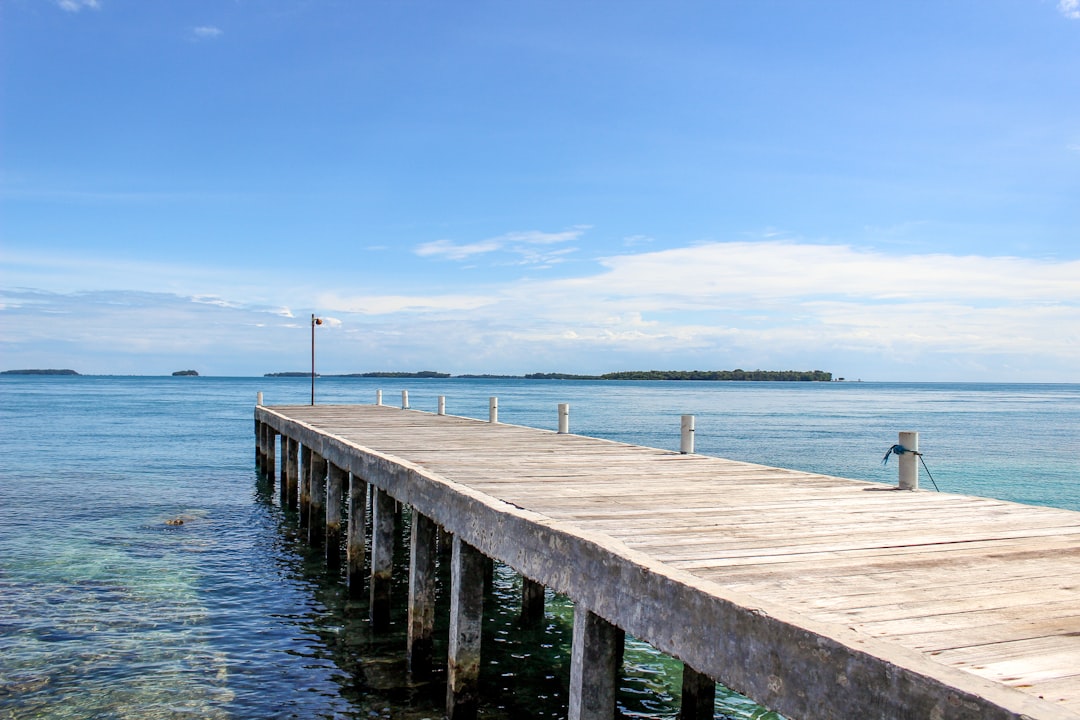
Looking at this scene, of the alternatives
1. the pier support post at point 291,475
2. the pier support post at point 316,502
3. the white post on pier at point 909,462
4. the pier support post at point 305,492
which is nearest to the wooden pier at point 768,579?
the white post on pier at point 909,462

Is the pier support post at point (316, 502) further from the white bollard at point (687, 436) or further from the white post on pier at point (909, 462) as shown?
the white post on pier at point (909, 462)

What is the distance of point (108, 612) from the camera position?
36.5 feet

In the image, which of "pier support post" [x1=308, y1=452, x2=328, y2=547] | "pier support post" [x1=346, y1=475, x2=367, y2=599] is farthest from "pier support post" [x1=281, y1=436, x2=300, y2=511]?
"pier support post" [x1=346, y1=475, x2=367, y2=599]

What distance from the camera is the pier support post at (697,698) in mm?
7719

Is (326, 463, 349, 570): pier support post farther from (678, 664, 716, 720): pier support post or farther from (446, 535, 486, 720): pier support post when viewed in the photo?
(678, 664, 716, 720): pier support post

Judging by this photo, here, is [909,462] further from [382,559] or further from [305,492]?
[305,492]

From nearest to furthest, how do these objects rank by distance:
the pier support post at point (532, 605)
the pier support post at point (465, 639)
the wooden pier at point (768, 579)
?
1. the wooden pier at point (768, 579)
2. the pier support post at point (465, 639)
3. the pier support post at point (532, 605)

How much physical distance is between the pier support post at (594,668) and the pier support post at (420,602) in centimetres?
359

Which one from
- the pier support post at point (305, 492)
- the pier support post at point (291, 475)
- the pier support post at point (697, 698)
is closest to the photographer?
the pier support post at point (697, 698)

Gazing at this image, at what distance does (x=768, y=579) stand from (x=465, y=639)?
11.9ft

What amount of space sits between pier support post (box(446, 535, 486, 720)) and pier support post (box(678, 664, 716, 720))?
6.28 ft

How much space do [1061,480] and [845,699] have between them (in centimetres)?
2913

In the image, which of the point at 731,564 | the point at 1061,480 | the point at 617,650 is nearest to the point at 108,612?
the point at 617,650

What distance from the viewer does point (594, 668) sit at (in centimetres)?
545
